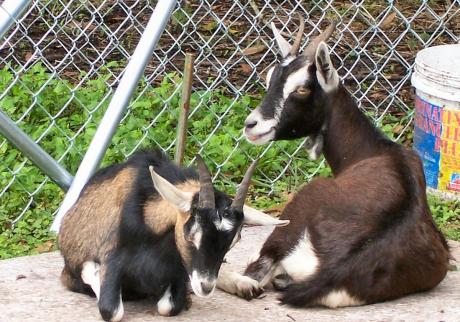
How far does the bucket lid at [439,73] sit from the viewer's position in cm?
600

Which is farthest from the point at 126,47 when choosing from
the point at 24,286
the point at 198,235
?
the point at 198,235

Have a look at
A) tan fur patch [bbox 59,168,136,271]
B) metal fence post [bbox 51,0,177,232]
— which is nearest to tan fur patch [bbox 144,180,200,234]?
tan fur patch [bbox 59,168,136,271]

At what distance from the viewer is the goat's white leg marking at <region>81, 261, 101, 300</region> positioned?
14.9ft

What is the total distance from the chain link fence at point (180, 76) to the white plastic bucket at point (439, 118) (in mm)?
634

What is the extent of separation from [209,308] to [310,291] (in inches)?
15.4

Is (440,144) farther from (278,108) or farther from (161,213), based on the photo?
(161,213)

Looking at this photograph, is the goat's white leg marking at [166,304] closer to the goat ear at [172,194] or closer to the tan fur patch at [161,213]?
the tan fur patch at [161,213]

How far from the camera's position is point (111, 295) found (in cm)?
439

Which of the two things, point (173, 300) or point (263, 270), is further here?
point (263, 270)

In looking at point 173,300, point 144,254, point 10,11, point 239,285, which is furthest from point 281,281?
point 10,11

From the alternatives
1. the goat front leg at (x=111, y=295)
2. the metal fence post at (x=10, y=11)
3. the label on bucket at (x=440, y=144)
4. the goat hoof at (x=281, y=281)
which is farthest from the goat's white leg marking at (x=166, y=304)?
the label on bucket at (x=440, y=144)

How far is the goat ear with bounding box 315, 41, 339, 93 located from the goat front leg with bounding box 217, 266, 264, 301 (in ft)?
3.19

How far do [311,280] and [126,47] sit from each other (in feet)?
12.4

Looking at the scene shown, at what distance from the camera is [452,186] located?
6.12 m
